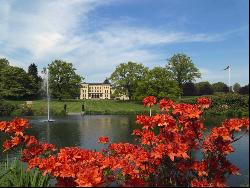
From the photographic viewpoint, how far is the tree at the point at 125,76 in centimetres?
8462

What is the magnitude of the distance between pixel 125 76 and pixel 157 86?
48.6ft

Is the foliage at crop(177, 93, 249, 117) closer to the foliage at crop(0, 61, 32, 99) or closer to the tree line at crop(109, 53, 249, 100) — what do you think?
the tree line at crop(109, 53, 249, 100)

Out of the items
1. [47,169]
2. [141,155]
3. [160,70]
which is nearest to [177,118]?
[141,155]

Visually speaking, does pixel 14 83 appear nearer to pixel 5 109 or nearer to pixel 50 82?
pixel 50 82

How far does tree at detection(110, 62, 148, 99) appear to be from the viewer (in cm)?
8462

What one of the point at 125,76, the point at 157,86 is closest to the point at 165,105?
the point at 157,86

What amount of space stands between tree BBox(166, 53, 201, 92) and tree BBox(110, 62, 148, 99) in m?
9.93

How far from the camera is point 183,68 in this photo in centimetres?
9175

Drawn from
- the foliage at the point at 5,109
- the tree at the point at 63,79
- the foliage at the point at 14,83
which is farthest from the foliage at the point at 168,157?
A: the tree at the point at 63,79

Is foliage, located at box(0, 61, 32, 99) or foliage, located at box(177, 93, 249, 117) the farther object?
foliage, located at box(0, 61, 32, 99)

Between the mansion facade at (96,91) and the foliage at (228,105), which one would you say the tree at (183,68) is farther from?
the mansion facade at (96,91)

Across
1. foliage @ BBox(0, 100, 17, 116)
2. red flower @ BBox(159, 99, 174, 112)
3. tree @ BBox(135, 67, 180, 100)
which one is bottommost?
foliage @ BBox(0, 100, 17, 116)

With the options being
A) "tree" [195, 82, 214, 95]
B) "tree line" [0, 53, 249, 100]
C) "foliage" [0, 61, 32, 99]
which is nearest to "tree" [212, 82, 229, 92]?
"tree" [195, 82, 214, 95]

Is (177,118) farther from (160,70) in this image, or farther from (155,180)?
(160,70)
